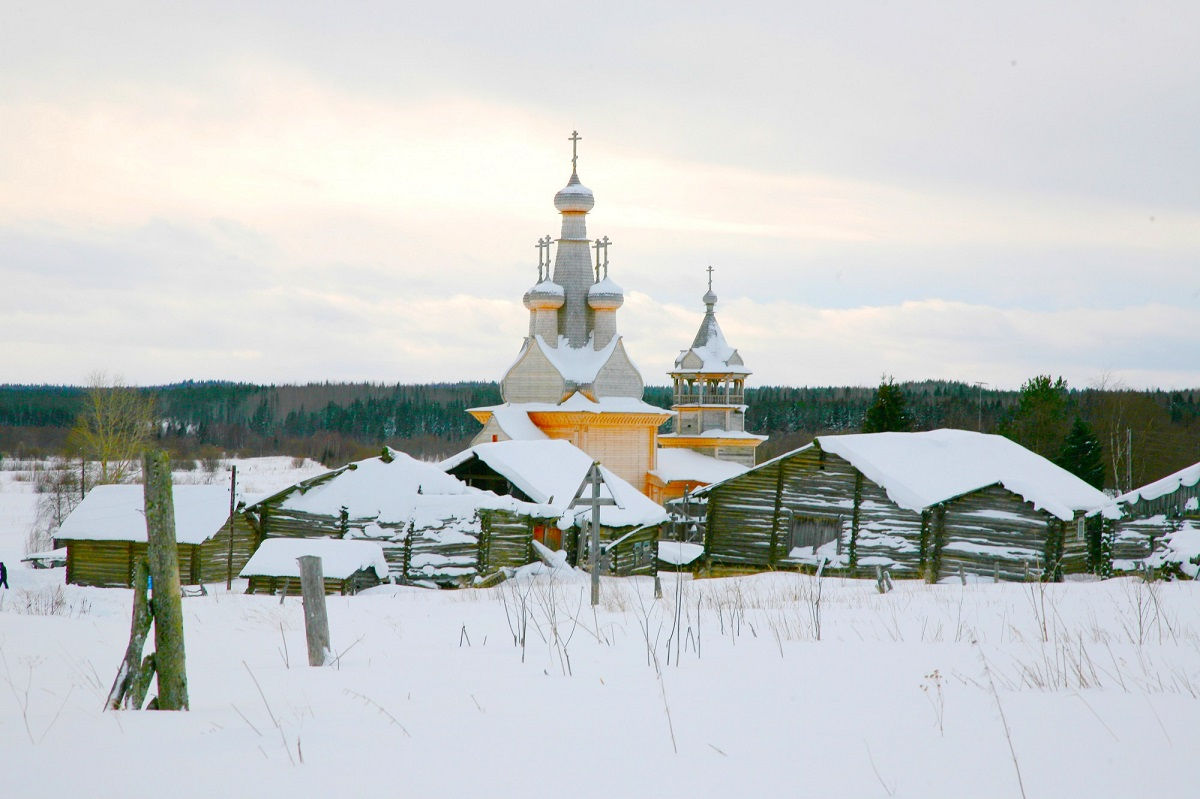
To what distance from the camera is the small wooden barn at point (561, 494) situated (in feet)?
98.7

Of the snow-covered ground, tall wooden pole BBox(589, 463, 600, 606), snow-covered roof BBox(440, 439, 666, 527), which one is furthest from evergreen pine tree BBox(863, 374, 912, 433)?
the snow-covered ground

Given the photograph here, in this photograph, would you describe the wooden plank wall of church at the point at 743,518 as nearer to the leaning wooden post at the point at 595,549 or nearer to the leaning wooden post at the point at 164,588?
the leaning wooden post at the point at 595,549

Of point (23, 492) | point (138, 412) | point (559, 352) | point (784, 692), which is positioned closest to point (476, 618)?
point (784, 692)

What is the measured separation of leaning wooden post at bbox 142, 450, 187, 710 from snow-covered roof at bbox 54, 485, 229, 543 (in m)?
26.7

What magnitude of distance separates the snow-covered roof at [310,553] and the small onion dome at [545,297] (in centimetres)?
2633

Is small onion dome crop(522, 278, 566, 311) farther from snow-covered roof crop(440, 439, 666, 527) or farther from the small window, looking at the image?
the small window

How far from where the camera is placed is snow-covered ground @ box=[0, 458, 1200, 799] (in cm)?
425

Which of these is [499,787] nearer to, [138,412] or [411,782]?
[411,782]

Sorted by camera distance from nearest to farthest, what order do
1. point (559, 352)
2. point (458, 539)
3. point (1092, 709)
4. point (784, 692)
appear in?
point (1092, 709)
point (784, 692)
point (458, 539)
point (559, 352)

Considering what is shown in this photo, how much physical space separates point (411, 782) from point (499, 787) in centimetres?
38

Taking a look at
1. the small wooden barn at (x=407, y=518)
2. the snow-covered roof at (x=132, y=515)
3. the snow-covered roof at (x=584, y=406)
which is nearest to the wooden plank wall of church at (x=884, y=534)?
the small wooden barn at (x=407, y=518)

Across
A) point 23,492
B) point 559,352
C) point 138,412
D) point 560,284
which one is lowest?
point 23,492

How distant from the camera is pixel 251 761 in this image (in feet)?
15.1

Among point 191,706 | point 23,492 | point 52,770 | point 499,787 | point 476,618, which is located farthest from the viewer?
point 23,492
